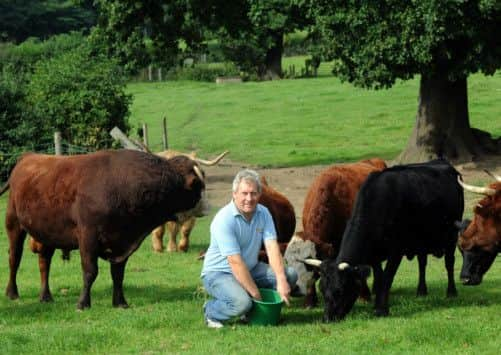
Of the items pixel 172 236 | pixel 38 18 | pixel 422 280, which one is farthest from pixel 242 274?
pixel 38 18

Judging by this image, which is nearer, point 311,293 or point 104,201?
point 311,293

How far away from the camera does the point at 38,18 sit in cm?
9125

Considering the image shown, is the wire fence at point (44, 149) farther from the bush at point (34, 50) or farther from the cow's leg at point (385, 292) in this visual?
the bush at point (34, 50)

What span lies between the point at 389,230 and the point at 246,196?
A: 215cm

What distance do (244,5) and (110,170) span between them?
18.5 m

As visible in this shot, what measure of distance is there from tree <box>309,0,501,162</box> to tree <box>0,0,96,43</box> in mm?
61407

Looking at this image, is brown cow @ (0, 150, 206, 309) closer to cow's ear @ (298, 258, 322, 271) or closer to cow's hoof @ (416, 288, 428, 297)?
cow's ear @ (298, 258, 322, 271)

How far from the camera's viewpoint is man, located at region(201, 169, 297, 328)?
34.0 ft

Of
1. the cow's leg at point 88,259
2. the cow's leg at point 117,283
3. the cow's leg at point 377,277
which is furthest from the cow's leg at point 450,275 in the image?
the cow's leg at point 88,259

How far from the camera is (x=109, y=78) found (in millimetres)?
28953

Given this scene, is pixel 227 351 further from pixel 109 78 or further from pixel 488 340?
pixel 109 78

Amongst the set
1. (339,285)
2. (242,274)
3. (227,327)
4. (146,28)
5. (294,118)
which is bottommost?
(294,118)

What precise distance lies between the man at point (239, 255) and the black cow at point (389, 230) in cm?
56

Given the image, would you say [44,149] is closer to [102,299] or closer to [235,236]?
[102,299]
